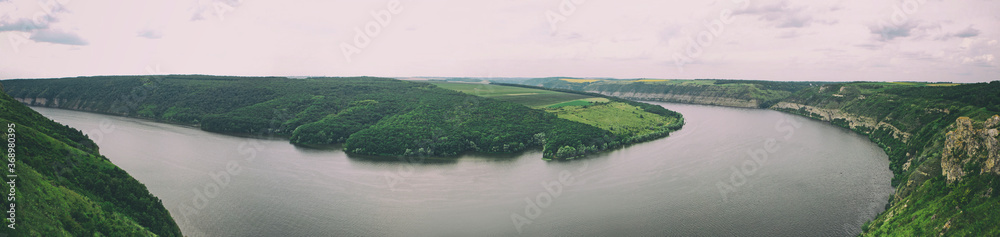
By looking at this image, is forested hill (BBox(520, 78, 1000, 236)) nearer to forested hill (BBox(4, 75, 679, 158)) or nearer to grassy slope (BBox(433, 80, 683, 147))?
grassy slope (BBox(433, 80, 683, 147))

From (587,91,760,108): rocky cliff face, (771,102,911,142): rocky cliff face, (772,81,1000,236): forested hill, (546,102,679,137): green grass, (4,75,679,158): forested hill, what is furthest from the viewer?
(587,91,760,108): rocky cliff face

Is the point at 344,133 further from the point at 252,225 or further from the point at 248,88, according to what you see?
the point at 248,88

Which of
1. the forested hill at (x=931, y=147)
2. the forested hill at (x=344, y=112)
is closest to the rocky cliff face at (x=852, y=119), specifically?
the forested hill at (x=931, y=147)

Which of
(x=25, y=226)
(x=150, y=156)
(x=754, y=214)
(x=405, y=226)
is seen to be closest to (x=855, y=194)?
(x=754, y=214)

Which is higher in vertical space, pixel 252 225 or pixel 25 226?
pixel 25 226

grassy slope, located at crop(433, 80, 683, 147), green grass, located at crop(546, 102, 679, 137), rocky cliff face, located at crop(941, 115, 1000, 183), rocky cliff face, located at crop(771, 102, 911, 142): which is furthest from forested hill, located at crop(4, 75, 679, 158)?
rocky cliff face, located at crop(771, 102, 911, 142)

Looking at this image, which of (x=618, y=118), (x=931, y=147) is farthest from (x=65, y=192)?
(x=618, y=118)
